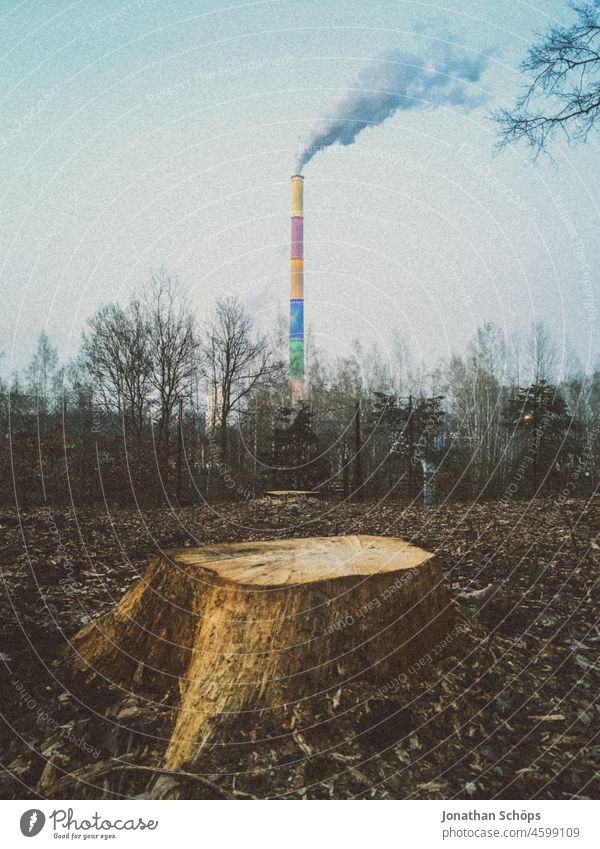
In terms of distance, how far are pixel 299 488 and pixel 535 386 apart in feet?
26.2

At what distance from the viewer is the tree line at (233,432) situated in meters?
14.3

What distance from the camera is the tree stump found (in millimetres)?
2967

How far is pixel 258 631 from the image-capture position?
3.07 m

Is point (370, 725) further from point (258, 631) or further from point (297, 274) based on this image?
point (297, 274)

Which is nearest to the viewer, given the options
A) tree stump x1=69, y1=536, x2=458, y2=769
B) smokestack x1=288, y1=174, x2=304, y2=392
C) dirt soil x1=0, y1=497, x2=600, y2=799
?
dirt soil x1=0, y1=497, x2=600, y2=799

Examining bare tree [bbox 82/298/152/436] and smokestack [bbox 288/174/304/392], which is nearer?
bare tree [bbox 82/298/152/436]

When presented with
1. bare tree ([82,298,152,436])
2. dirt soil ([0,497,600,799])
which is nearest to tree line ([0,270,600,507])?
bare tree ([82,298,152,436])

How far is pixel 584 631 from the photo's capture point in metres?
4.13

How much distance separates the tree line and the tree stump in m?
8.86

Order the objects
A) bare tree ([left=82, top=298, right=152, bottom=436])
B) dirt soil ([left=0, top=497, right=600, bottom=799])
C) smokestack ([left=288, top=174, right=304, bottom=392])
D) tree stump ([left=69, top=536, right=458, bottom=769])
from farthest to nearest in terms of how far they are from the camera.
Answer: smokestack ([left=288, top=174, right=304, bottom=392]) < bare tree ([left=82, top=298, right=152, bottom=436]) < tree stump ([left=69, top=536, right=458, bottom=769]) < dirt soil ([left=0, top=497, right=600, bottom=799])

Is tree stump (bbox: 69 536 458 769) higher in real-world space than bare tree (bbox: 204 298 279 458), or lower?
lower

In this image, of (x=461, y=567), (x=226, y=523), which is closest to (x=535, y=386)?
(x=226, y=523)

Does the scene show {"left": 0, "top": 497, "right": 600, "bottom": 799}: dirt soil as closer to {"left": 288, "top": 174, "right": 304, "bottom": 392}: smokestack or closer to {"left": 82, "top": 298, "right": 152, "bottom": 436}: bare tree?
{"left": 82, "top": 298, "right": 152, "bottom": 436}: bare tree

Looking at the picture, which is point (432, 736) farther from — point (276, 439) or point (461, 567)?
point (276, 439)
